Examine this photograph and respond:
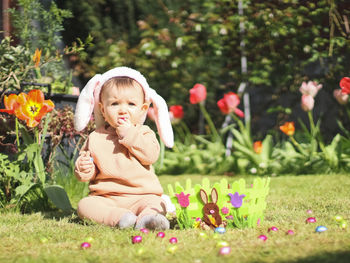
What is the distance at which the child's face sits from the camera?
2.57m

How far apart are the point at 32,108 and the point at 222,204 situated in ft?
4.22

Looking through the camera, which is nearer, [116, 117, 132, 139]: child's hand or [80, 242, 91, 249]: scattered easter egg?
[80, 242, 91, 249]: scattered easter egg

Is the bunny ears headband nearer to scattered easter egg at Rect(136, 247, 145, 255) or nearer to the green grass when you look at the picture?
the green grass

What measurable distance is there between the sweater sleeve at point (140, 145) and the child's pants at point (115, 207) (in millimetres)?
202

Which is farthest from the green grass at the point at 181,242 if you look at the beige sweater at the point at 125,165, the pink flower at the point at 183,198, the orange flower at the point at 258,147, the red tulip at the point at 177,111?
the red tulip at the point at 177,111

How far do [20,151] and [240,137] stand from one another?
256 cm

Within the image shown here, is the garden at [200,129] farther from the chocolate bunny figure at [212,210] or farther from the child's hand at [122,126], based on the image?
the child's hand at [122,126]

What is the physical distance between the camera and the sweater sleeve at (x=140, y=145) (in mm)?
2479

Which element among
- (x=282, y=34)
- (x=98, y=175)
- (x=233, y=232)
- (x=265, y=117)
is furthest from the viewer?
(x=265, y=117)

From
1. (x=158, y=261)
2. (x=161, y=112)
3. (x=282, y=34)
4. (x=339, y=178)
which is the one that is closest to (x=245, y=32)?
(x=282, y=34)

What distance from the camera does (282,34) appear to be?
5613 mm

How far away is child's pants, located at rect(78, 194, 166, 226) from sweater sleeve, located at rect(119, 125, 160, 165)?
0.66ft

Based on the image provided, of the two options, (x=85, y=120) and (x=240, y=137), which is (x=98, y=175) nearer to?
(x=85, y=120)

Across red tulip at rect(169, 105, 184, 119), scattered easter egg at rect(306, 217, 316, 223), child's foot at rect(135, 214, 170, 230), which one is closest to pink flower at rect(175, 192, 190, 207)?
child's foot at rect(135, 214, 170, 230)
